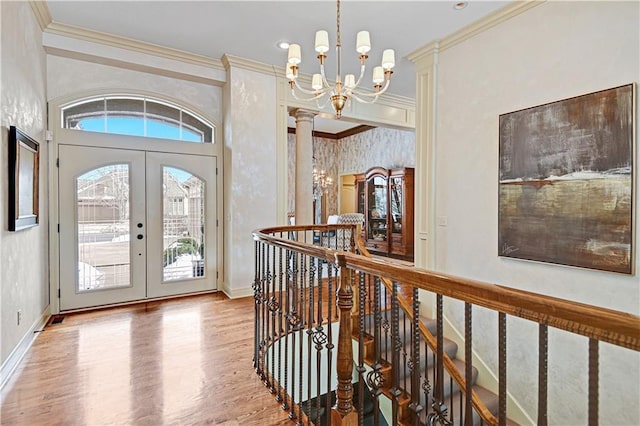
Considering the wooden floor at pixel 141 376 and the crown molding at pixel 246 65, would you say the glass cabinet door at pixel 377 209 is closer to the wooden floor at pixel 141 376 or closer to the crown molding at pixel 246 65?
the crown molding at pixel 246 65

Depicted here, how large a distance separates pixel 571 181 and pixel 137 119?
16.2 feet

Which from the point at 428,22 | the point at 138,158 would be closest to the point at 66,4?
the point at 138,158

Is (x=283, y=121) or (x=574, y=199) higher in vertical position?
(x=283, y=121)

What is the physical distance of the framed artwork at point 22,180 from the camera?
2.67m

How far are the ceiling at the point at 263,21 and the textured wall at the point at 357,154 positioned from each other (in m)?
4.34

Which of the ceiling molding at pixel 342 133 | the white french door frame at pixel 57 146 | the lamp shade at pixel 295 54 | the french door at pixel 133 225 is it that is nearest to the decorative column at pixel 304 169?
the french door at pixel 133 225

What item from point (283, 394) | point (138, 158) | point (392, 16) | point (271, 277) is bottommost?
point (283, 394)

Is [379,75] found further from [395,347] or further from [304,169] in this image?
[395,347]

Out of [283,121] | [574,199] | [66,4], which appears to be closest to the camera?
[574,199]

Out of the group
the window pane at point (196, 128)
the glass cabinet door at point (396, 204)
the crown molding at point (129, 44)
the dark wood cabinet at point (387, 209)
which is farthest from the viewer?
the glass cabinet door at point (396, 204)

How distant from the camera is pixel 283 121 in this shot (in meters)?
5.00

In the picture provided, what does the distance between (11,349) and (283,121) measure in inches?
154

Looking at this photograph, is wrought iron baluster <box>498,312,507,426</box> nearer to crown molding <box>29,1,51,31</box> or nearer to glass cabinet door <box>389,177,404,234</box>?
crown molding <box>29,1,51,31</box>

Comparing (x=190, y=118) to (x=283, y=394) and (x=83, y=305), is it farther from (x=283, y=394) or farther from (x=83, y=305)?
(x=283, y=394)
